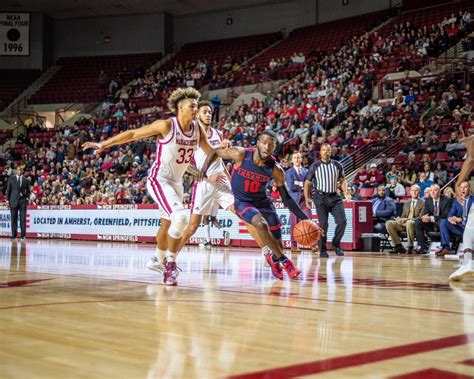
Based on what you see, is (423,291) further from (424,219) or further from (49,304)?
(424,219)

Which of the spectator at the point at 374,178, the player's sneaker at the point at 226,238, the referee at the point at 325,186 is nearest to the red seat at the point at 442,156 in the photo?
the spectator at the point at 374,178

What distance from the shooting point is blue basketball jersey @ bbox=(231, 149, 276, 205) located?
6.53m

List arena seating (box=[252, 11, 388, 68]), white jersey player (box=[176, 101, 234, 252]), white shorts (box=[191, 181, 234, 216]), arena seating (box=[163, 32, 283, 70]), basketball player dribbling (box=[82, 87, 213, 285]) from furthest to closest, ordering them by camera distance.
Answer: arena seating (box=[163, 32, 283, 70])
arena seating (box=[252, 11, 388, 68])
white shorts (box=[191, 181, 234, 216])
white jersey player (box=[176, 101, 234, 252])
basketball player dribbling (box=[82, 87, 213, 285])

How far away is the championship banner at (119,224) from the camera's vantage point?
13.3 metres

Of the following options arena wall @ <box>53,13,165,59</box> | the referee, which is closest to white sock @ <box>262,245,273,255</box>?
the referee

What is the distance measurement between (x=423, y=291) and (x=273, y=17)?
90.7 ft

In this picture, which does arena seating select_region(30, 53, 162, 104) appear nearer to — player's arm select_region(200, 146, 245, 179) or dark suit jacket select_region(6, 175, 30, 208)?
dark suit jacket select_region(6, 175, 30, 208)

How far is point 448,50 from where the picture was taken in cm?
1995

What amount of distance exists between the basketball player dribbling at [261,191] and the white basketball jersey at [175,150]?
1.11 feet

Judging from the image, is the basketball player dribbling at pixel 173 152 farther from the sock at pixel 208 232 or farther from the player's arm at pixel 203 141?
the sock at pixel 208 232

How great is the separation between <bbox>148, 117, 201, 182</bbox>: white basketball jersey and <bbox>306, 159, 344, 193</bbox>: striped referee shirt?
14.6 feet

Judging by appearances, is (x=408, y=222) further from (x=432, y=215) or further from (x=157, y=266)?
(x=157, y=266)

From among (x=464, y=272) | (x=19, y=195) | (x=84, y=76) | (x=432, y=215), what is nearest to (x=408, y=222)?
(x=432, y=215)

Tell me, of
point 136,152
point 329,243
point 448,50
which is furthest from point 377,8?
point 329,243
